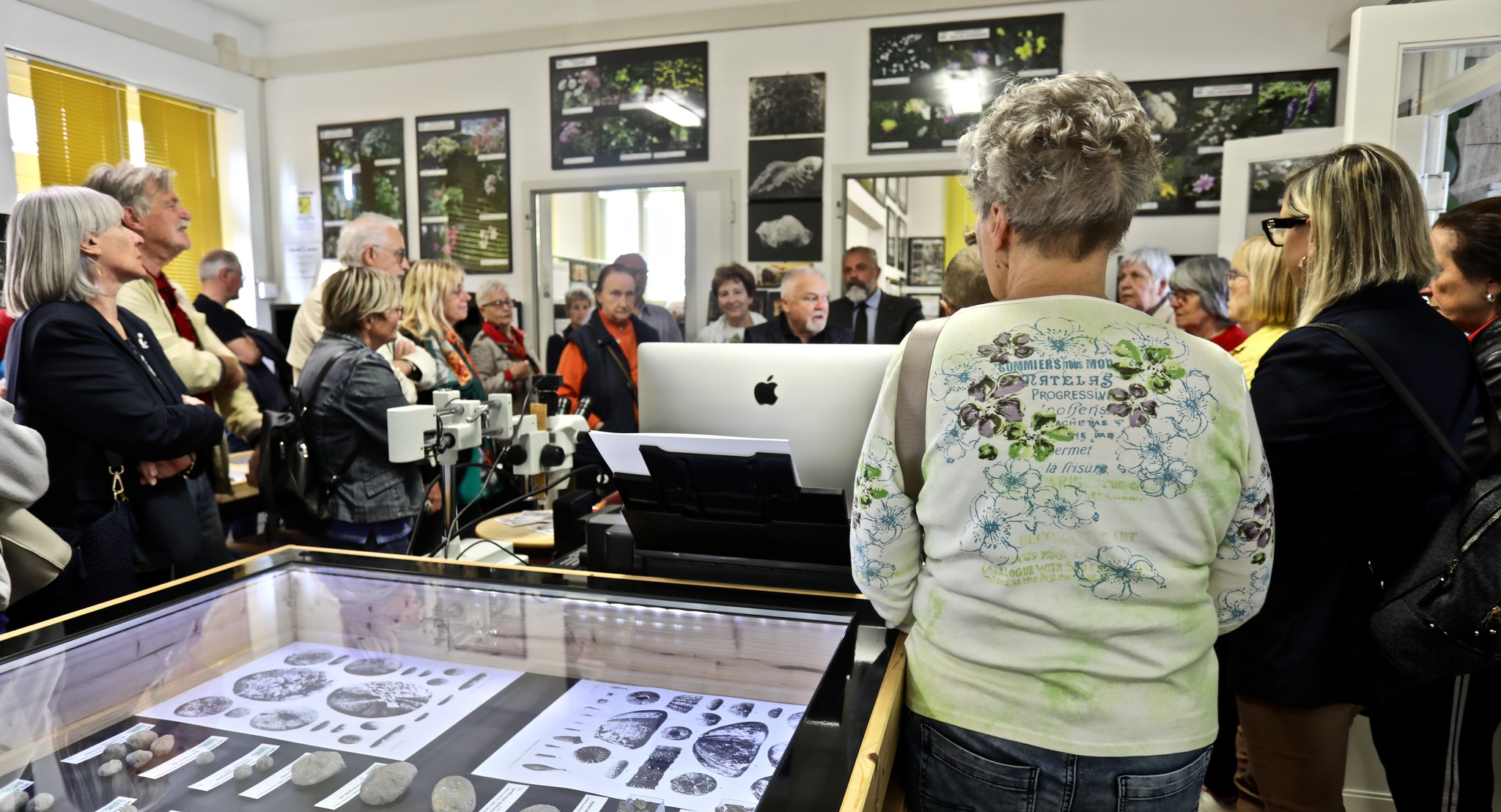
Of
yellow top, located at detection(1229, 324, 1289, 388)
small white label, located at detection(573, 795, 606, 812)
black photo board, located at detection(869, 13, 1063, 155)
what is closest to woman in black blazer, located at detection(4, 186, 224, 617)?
small white label, located at detection(573, 795, 606, 812)

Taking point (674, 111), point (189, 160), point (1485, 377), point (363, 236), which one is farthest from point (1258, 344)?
point (189, 160)

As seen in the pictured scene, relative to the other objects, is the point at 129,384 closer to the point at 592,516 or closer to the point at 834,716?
the point at 592,516

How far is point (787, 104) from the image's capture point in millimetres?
5289

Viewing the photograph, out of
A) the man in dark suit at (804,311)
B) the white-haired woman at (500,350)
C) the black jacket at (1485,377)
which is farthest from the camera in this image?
the white-haired woman at (500,350)

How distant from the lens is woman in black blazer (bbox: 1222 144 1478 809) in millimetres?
1360

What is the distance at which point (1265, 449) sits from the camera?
1.40 metres

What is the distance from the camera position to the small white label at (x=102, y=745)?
0.94 m

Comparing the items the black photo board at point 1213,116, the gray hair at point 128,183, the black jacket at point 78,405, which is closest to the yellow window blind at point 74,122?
the gray hair at point 128,183

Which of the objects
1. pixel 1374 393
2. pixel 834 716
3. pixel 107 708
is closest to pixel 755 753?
pixel 834 716

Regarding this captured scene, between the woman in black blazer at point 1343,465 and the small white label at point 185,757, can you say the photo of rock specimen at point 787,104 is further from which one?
the small white label at point 185,757

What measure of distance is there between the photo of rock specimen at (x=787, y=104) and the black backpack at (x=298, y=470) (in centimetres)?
356

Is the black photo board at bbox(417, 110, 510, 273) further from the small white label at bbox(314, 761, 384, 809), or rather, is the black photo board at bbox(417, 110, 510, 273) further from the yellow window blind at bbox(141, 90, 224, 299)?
the small white label at bbox(314, 761, 384, 809)

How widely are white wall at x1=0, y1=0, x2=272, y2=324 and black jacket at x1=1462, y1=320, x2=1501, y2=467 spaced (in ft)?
21.1

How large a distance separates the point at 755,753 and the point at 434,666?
20.5 inches
